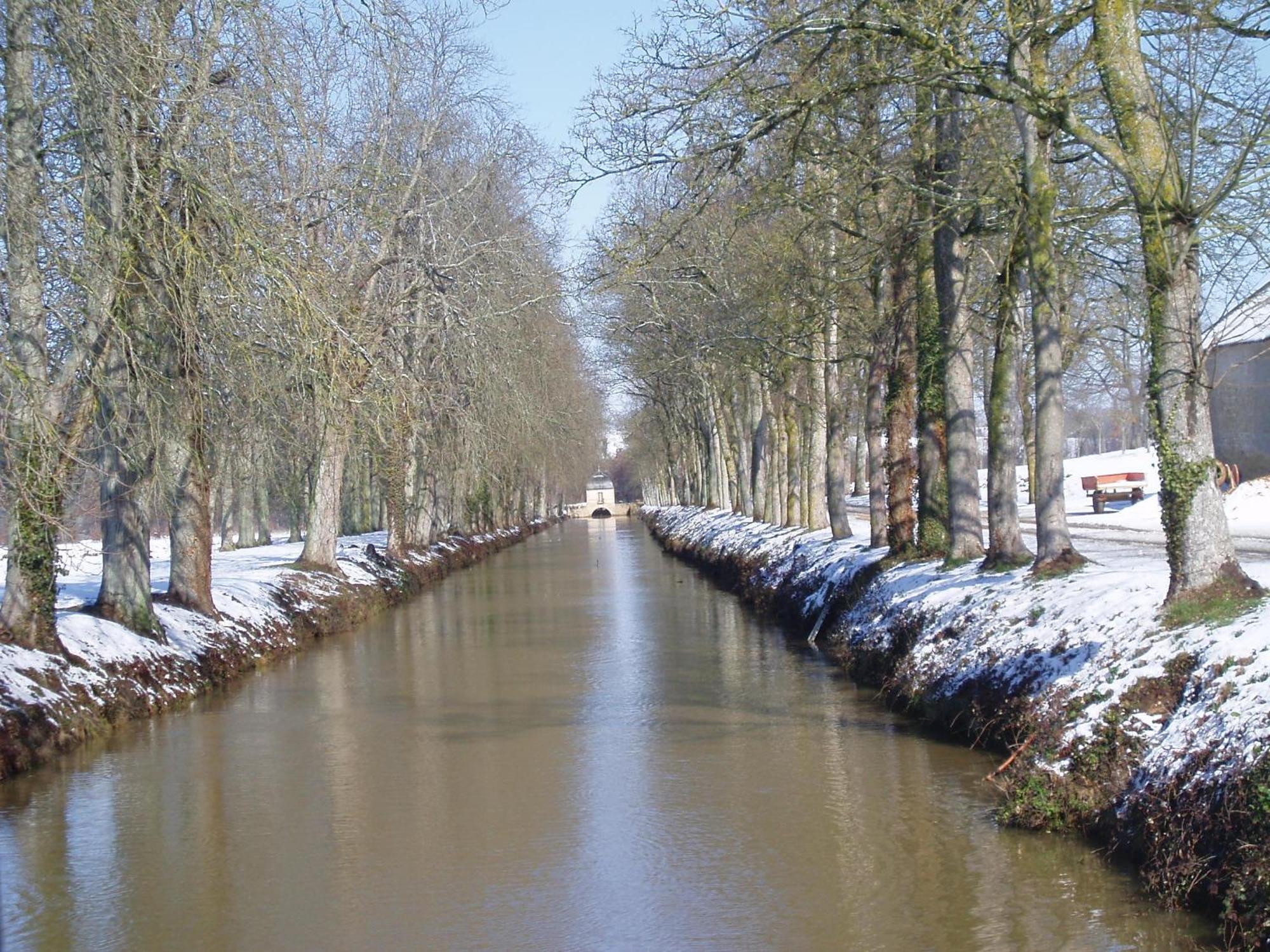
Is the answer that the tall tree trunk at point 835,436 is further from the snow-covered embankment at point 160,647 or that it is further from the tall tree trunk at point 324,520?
the tall tree trunk at point 324,520

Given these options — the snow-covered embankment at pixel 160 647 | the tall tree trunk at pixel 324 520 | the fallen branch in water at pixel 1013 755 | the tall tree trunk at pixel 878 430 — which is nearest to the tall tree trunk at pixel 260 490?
the tall tree trunk at pixel 324 520

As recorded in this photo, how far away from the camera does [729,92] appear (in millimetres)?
11633

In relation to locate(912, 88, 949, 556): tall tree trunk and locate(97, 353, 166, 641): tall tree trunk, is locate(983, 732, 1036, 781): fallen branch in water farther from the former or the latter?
locate(97, 353, 166, 641): tall tree trunk

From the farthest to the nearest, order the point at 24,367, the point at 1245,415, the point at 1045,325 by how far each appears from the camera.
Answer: the point at 1245,415
the point at 1045,325
the point at 24,367

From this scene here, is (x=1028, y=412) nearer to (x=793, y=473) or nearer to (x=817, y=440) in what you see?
(x=793, y=473)

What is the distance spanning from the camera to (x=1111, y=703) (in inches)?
358

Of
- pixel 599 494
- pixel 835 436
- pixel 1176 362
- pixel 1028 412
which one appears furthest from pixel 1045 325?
pixel 599 494

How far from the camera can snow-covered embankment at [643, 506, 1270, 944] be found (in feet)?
23.4

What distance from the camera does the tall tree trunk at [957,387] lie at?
1655 centimetres

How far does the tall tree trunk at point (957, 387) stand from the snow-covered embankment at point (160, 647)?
963 centimetres

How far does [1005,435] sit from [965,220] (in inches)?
127

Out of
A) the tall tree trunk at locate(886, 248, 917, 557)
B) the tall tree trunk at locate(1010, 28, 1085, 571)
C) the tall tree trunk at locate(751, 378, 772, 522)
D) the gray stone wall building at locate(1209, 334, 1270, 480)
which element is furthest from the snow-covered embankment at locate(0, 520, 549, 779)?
the gray stone wall building at locate(1209, 334, 1270, 480)

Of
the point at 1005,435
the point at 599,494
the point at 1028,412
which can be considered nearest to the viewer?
the point at 1005,435

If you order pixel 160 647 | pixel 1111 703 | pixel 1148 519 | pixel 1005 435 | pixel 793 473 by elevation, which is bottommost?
pixel 1111 703
